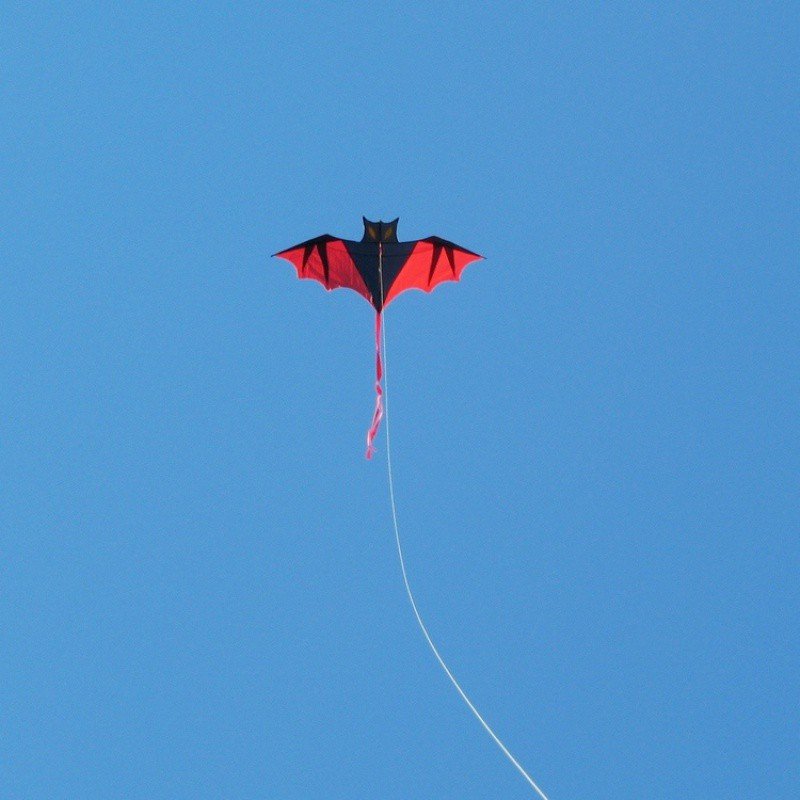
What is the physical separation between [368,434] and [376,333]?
1840 mm

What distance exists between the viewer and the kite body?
1471cm

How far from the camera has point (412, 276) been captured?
15367mm

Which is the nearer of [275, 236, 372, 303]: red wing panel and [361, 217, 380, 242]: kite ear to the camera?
[361, 217, 380, 242]: kite ear

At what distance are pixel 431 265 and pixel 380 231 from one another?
127cm

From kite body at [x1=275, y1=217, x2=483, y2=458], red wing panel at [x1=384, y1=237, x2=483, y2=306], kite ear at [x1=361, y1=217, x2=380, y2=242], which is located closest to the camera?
kite ear at [x1=361, y1=217, x2=380, y2=242]

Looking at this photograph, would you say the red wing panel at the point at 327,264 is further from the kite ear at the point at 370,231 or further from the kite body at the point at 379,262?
the kite ear at the point at 370,231

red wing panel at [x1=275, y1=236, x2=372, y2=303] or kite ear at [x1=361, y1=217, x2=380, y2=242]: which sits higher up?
red wing panel at [x1=275, y1=236, x2=372, y2=303]

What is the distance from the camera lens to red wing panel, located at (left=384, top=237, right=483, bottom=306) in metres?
15.0

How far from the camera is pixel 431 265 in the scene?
15375mm

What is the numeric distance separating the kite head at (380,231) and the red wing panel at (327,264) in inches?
19.3

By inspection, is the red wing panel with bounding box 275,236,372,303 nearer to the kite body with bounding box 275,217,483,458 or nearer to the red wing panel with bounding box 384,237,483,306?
the kite body with bounding box 275,217,483,458

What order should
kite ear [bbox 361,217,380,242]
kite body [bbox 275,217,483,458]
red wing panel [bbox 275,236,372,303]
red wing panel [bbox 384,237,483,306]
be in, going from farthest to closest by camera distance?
red wing panel [bbox 384,237,483,306] → red wing panel [bbox 275,236,372,303] → kite body [bbox 275,217,483,458] → kite ear [bbox 361,217,380,242]

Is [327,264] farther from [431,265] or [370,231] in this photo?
[431,265]

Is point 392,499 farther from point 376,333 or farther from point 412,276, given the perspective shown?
point 412,276
